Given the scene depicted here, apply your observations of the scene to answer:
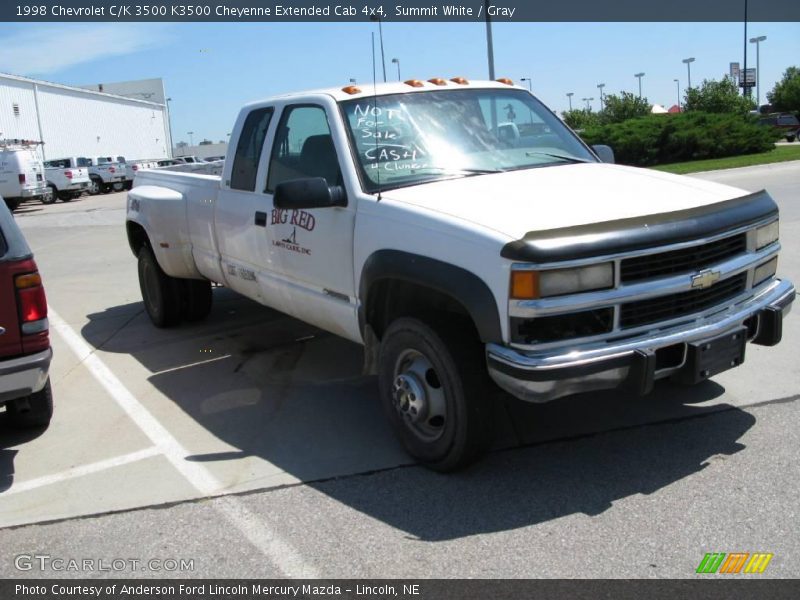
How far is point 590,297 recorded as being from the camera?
3672mm

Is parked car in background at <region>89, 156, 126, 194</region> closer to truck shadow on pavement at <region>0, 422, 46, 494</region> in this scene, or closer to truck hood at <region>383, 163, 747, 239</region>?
truck shadow on pavement at <region>0, 422, 46, 494</region>

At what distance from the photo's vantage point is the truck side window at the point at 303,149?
5145mm

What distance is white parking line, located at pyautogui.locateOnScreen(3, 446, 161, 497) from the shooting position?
453cm

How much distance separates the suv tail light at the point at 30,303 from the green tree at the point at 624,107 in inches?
1829

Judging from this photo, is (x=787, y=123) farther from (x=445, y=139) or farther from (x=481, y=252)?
(x=481, y=252)

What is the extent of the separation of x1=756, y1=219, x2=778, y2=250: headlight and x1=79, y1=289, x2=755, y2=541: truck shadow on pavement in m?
1.02

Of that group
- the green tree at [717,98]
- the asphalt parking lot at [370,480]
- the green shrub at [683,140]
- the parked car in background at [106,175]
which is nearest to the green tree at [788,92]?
the green tree at [717,98]

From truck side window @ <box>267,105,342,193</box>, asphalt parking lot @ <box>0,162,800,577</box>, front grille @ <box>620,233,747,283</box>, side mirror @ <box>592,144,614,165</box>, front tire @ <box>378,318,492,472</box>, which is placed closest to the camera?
asphalt parking lot @ <box>0,162,800,577</box>

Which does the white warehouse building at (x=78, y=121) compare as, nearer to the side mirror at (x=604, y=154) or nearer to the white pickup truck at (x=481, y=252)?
the white pickup truck at (x=481, y=252)

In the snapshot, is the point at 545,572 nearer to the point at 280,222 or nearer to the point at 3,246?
the point at 280,222

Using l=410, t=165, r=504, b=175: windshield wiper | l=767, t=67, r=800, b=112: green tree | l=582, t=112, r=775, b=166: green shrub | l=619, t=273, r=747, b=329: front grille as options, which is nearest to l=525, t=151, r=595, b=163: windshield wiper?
l=410, t=165, r=504, b=175: windshield wiper

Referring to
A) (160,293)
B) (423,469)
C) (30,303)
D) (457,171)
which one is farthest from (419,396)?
(160,293)

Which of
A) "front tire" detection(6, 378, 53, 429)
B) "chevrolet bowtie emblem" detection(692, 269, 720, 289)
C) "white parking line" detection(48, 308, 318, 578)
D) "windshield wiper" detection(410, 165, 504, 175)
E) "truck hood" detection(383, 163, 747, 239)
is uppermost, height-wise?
"windshield wiper" detection(410, 165, 504, 175)
